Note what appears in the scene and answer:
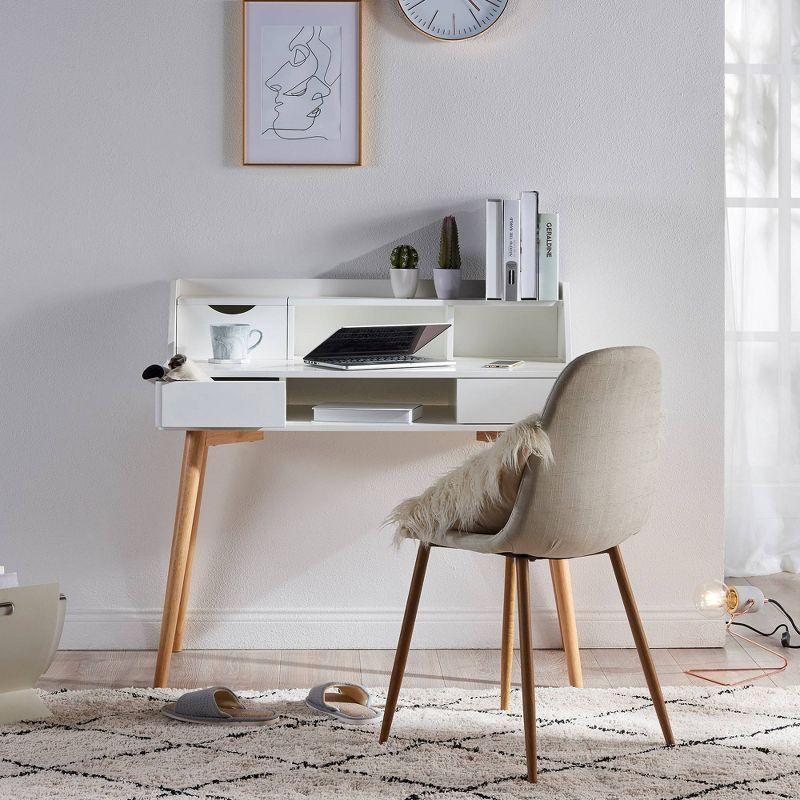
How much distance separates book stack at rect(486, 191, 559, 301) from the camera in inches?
90.6

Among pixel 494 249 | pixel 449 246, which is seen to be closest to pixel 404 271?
pixel 449 246

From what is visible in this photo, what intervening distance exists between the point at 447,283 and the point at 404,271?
113 mm

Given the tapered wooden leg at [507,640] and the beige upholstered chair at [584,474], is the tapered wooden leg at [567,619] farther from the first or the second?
the beige upholstered chair at [584,474]

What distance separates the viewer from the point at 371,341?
2232 millimetres

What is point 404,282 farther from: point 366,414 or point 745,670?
point 745,670

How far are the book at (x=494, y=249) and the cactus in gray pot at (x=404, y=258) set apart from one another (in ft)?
0.64

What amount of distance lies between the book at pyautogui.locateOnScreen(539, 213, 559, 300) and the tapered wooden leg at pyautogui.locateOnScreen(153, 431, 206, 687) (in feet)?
2.95

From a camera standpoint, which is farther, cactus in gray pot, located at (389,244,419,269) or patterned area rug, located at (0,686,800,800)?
cactus in gray pot, located at (389,244,419,269)

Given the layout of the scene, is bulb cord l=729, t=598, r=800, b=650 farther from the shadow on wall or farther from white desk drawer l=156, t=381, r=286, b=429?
white desk drawer l=156, t=381, r=286, b=429

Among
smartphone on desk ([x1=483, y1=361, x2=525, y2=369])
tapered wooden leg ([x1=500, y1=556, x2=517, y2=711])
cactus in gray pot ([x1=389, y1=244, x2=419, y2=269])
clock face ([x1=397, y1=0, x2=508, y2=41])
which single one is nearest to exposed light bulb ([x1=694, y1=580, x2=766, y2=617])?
tapered wooden leg ([x1=500, y1=556, x2=517, y2=711])

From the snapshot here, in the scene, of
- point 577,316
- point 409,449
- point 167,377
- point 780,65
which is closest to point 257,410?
point 167,377

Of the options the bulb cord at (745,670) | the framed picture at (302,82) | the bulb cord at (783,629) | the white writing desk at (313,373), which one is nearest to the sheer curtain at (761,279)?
the bulb cord at (783,629)

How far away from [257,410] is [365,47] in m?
1.04

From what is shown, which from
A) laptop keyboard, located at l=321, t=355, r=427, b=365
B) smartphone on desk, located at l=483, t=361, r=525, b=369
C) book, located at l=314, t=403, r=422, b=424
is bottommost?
book, located at l=314, t=403, r=422, b=424
